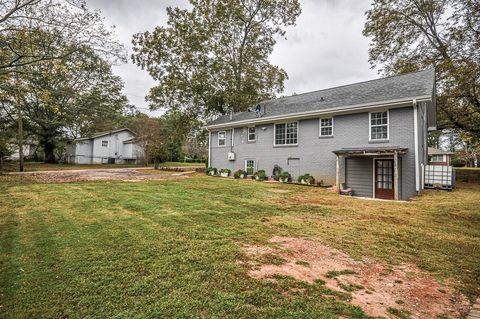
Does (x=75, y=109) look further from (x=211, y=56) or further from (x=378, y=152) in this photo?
(x=378, y=152)

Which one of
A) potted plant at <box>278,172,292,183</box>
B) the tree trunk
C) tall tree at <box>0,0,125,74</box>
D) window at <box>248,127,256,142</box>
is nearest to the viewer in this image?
tall tree at <box>0,0,125,74</box>

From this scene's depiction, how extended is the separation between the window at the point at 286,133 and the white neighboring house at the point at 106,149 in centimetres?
2132

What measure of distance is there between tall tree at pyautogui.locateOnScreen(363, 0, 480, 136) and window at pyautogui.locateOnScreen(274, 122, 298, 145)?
9315 millimetres

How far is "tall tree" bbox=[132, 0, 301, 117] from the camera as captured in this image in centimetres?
2334

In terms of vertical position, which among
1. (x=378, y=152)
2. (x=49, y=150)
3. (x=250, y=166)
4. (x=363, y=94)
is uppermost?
(x=363, y=94)

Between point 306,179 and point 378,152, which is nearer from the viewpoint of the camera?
point 378,152

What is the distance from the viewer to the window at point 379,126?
11.6 meters

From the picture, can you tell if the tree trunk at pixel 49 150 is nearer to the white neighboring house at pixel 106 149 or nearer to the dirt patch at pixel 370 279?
the white neighboring house at pixel 106 149

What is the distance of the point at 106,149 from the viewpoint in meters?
33.4

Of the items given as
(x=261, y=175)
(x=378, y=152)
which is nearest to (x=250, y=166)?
(x=261, y=175)

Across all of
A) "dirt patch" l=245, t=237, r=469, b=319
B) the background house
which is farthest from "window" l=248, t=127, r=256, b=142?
the background house

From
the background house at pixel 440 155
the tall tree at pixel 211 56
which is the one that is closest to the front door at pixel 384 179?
the tall tree at pixel 211 56

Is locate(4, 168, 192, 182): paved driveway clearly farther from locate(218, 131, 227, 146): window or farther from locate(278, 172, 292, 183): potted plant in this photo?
locate(278, 172, 292, 183): potted plant

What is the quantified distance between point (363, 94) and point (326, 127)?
247 cm
